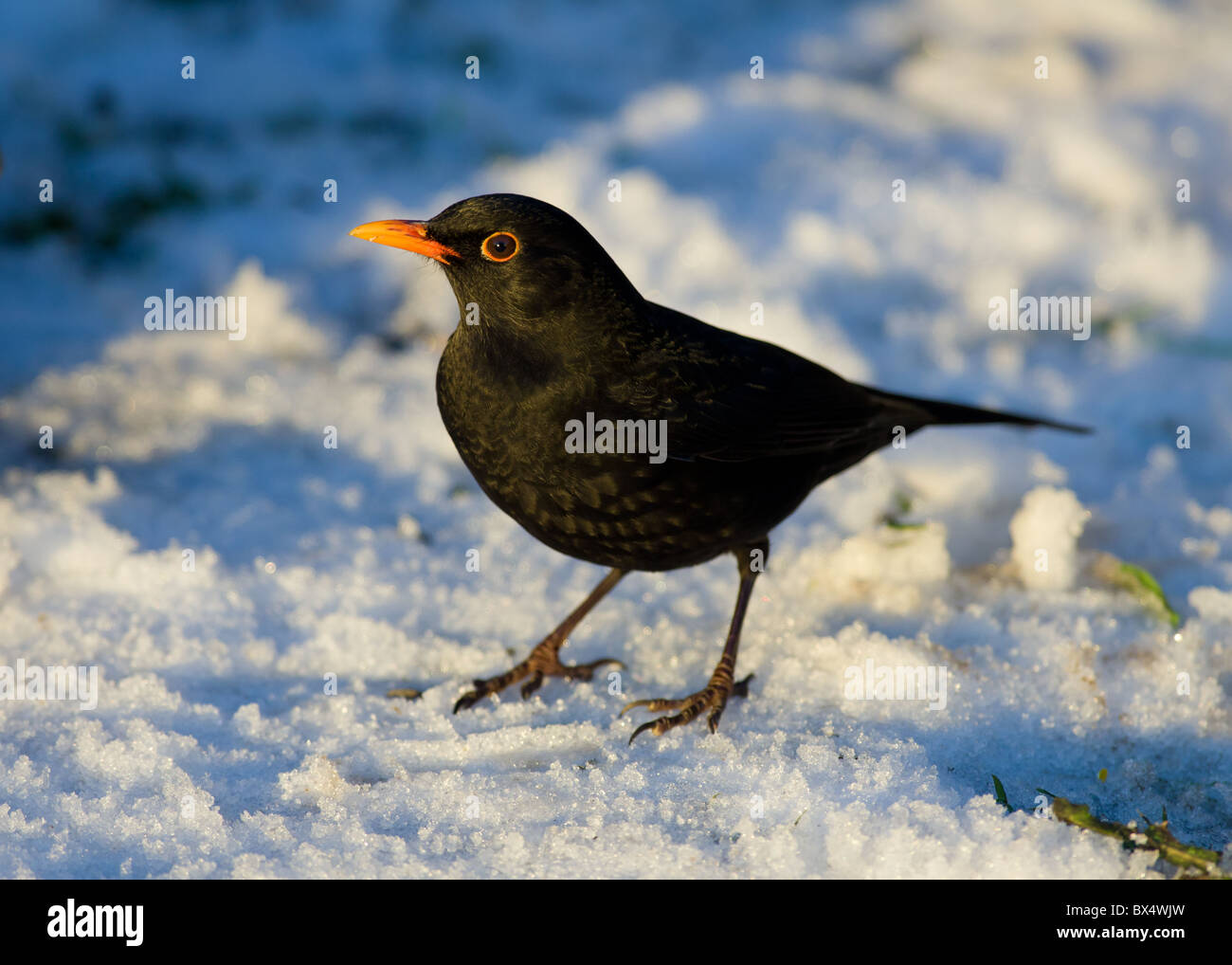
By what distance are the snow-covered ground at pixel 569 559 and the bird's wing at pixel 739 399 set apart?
2.08 ft

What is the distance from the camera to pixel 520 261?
348cm

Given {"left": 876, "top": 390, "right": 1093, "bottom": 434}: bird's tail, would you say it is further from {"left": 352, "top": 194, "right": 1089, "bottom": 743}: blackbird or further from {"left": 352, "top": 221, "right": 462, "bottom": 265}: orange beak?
{"left": 352, "top": 221, "right": 462, "bottom": 265}: orange beak

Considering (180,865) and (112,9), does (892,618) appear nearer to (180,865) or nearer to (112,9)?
(180,865)

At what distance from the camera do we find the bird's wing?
3.58m

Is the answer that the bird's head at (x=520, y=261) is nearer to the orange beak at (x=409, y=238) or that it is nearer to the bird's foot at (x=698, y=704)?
the orange beak at (x=409, y=238)

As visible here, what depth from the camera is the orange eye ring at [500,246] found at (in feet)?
11.4

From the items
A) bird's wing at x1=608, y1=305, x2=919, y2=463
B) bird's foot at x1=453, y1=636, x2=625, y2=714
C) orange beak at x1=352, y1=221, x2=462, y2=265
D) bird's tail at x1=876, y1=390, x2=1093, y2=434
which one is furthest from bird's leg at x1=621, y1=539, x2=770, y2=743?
orange beak at x1=352, y1=221, x2=462, y2=265

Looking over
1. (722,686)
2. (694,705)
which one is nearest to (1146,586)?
(722,686)

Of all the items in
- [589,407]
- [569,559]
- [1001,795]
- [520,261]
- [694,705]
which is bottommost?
[1001,795]

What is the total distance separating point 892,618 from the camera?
4.27m

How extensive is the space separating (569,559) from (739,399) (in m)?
1.29

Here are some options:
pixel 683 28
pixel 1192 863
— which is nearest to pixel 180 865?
pixel 1192 863

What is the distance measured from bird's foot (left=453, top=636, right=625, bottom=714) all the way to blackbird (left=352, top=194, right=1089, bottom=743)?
11 centimetres

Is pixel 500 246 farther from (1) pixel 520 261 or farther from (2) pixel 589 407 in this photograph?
(2) pixel 589 407
